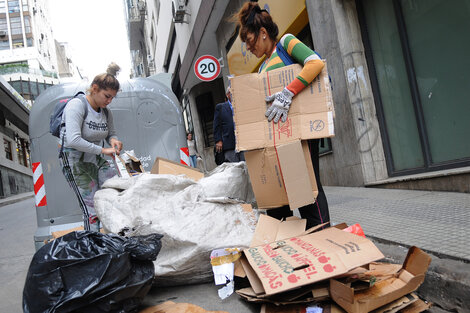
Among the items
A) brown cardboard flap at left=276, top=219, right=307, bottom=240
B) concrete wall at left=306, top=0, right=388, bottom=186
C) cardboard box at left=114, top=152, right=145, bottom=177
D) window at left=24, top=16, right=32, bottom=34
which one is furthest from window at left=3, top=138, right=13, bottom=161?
window at left=24, top=16, right=32, bottom=34

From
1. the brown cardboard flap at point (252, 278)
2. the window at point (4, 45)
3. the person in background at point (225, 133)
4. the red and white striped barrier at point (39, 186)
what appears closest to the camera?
the brown cardboard flap at point (252, 278)

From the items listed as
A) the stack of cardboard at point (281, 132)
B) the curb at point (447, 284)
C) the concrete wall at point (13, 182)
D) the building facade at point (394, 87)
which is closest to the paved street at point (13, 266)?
the stack of cardboard at point (281, 132)

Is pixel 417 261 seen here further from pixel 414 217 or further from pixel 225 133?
pixel 225 133

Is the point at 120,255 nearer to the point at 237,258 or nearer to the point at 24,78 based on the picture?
the point at 237,258

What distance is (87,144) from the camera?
3.00 meters

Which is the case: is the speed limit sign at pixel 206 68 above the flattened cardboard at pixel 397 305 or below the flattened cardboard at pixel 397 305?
above

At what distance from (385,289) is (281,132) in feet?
3.41

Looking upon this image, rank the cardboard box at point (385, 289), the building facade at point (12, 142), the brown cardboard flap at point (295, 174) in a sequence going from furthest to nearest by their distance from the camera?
the building facade at point (12, 142), the brown cardboard flap at point (295, 174), the cardboard box at point (385, 289)

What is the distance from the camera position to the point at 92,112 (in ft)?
10.5

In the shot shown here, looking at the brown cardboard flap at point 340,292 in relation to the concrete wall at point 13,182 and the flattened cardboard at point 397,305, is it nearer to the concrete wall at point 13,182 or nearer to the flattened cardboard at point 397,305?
the flattened cardboard at point 397,305

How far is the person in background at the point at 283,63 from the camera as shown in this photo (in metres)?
2.24

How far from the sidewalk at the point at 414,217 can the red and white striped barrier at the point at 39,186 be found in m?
3.17

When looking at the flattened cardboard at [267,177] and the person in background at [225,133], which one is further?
the person in background at [225,133]

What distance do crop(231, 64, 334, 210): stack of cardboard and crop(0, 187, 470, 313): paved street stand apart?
0.70 metres
